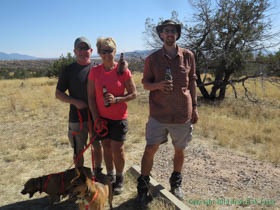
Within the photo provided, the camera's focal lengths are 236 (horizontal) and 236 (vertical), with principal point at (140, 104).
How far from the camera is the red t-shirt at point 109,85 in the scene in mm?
2762

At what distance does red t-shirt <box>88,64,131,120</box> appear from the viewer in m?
2.76

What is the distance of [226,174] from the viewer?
3832 mm

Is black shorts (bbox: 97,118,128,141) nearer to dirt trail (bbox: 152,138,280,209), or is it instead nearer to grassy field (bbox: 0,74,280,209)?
dirt trail (bbox: 152,138,280,209)

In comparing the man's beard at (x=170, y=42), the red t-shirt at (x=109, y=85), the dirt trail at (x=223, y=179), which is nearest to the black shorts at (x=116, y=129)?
the red t-shirt at (x=109, y=85)

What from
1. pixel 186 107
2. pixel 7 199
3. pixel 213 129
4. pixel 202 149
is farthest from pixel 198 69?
pixel 7 199

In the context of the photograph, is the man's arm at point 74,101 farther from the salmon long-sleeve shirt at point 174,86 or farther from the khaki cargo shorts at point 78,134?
the salmon long-sleeve shirt at point 174,86

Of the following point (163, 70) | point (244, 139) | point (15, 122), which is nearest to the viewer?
point (163, 70)

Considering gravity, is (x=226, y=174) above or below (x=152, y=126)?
below

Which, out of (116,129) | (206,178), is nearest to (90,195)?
(116,129)

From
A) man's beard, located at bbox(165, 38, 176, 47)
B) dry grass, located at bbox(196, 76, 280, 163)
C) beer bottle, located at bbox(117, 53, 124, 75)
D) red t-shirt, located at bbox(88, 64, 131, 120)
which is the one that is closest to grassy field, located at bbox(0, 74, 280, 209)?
dry grass, located at bbox(196, 76, 280, 163)

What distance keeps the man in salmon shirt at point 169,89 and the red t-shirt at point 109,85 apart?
0.94 ft

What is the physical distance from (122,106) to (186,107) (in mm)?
775

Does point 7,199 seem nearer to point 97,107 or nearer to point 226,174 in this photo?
point 97,107

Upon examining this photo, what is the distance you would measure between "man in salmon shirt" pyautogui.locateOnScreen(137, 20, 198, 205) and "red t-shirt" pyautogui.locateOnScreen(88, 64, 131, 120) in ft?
0.94
